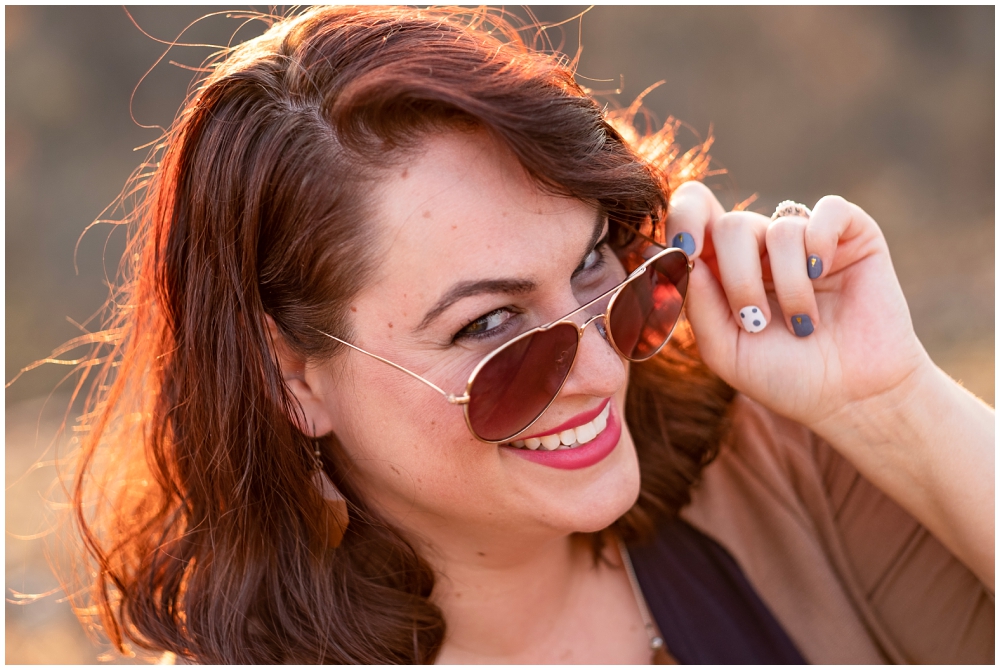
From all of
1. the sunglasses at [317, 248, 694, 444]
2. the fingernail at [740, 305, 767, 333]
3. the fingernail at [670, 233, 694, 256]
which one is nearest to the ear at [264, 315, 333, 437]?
the sunglasses at [317, 248, 694, 444]

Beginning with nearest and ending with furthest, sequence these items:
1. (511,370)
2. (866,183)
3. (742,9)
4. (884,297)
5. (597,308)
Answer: (511,370) < (597,308) < (884,297) < (866,183) < (742,9)

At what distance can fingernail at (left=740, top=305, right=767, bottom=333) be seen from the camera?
79.7 inches

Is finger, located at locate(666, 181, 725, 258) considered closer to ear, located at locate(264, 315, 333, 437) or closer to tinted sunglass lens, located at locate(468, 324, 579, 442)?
tinted sunglass lens, located at locate(468, 324, 579, 442)

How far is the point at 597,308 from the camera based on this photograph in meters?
1.84

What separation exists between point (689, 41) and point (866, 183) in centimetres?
261

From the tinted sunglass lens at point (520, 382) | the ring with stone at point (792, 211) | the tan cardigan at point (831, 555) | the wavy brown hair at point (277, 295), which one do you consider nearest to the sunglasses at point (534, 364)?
the tinted sunglass lens at point (520, 382)

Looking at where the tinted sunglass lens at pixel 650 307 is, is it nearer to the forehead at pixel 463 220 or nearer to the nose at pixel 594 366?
the nose at pixel 594 366

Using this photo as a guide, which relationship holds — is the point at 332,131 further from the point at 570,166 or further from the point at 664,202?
the point at 664,202

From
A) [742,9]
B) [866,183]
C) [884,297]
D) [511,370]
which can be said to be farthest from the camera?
[742,9]

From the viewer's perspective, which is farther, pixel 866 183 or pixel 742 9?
pixel 742 9

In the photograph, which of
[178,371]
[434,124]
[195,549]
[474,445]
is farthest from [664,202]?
[195,549]

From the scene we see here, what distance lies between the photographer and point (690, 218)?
2066 mm

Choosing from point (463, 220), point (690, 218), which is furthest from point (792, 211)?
point (463, 220)

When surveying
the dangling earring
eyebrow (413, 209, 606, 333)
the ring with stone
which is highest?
the ring with stone
